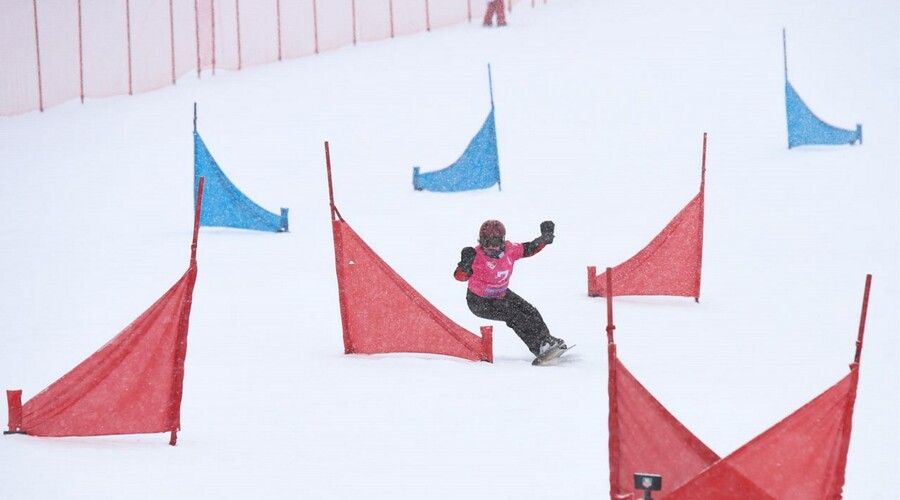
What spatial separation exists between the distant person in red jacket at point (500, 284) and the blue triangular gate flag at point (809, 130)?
277 inches

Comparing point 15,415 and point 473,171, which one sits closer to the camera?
point 15,415

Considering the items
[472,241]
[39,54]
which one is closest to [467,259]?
[472,241]

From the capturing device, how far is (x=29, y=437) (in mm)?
4508

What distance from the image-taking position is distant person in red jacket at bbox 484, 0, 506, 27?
65.1ft

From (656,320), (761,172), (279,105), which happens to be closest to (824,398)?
(656,320)

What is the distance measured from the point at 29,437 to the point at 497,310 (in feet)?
9.30

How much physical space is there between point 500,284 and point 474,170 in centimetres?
580

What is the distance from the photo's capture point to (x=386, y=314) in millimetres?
6492

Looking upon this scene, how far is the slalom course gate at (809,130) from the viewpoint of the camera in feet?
42.2

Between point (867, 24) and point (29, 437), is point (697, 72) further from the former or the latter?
point (29, 437)

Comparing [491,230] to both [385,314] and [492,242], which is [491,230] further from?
[385,314]

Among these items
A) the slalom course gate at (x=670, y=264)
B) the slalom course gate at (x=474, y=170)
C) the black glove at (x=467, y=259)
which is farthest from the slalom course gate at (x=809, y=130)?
the black glove at (x=467, y=259)

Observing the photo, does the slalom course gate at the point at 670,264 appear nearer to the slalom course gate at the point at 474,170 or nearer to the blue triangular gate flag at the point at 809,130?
the slalom course gate at the point at 474,170

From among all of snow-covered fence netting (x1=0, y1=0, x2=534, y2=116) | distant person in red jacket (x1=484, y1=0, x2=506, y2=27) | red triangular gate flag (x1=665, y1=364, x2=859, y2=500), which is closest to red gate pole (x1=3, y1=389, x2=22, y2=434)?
red triangular gate flag (x1=665, y1=364, x2=859, y2=500)
